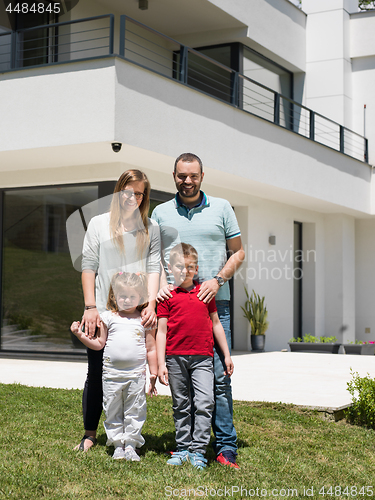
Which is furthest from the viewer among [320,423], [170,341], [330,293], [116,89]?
[330,293]

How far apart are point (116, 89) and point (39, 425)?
452 centimetres

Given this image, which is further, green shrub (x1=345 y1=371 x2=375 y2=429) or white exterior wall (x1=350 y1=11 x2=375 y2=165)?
white exterior wall (x1=350 y1=11 x2=375 y2=165)

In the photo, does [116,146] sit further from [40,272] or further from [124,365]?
[124,365]

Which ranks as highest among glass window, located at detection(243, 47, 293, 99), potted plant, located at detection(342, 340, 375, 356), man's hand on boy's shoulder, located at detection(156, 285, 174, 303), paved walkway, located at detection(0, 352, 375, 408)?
glass window, located at detection(243, 47, 293, 99)

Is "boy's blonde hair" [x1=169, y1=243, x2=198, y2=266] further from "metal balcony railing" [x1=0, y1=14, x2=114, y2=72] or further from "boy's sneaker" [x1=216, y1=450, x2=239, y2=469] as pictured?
"metal balcony railing" [x1=0, y1=14, x2=114, y2=72]

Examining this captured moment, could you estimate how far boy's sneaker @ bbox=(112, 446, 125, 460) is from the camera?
368cm

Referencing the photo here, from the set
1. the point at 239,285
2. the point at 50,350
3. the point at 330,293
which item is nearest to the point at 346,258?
the point at 330,293

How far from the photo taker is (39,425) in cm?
464

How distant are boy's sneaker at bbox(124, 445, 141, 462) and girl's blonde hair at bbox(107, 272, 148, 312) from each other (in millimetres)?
887

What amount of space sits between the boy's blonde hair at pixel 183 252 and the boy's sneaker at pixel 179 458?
1181 millimetres

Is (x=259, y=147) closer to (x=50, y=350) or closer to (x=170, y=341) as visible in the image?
(x=50, y=350)

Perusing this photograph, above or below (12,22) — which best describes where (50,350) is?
below

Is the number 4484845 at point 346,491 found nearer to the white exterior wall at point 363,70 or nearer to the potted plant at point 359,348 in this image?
the potted plant at point 359,348

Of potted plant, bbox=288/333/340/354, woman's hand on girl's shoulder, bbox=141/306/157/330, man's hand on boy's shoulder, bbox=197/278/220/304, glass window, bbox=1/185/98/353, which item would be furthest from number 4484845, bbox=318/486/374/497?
potted plant, bbox=288/333/340/354
